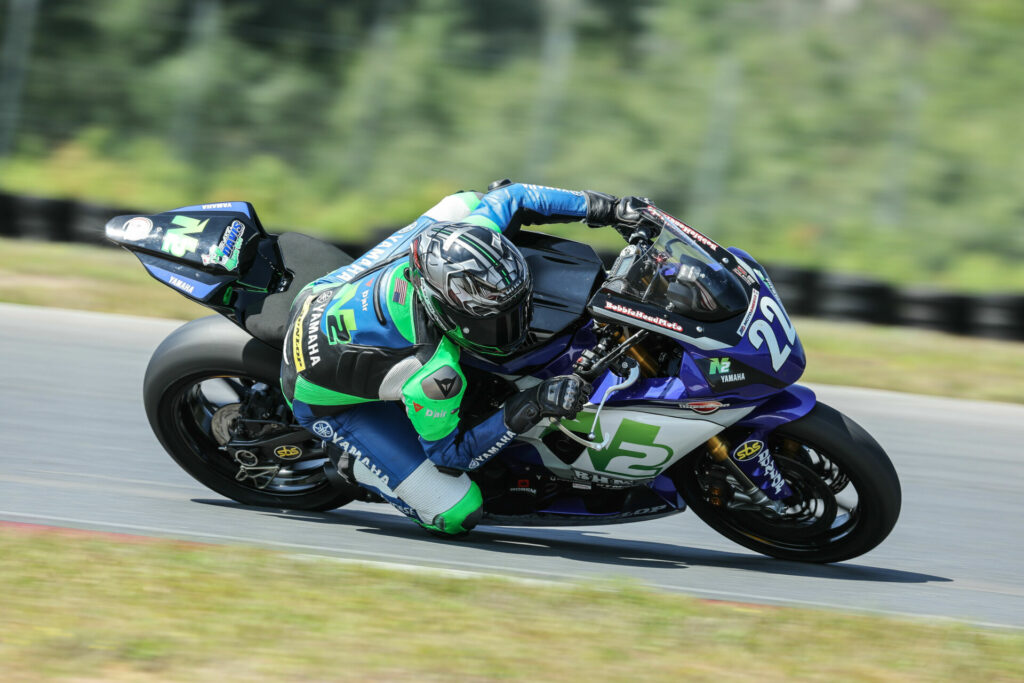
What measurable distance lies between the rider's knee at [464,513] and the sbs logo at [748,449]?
1.02m

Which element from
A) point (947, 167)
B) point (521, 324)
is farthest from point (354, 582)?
point (947, 167)

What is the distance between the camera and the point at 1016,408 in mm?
7219

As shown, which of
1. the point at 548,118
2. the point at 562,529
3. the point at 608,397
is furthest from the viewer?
the point at 548,118

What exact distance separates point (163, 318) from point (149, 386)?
10.4 feet

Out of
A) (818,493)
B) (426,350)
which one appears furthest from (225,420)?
(818,493)

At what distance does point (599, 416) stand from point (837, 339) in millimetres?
4921

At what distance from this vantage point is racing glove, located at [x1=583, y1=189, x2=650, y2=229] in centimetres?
463

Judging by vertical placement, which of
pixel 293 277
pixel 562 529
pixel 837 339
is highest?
pixel 837 339

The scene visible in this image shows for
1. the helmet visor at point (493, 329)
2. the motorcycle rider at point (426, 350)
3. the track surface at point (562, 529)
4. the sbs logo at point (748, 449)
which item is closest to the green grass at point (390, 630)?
the track surface at point (562, 529)

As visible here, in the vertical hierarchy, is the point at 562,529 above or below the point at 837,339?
below

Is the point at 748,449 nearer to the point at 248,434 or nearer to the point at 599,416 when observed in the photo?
the point at 599,416

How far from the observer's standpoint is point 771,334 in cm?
421

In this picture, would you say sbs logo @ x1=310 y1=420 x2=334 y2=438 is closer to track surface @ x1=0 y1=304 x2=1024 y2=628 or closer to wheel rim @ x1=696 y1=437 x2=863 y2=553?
track surface @ x1=0 y1=304 x2=1024 y2=628

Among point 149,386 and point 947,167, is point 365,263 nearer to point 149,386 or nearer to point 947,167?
point 149,386
